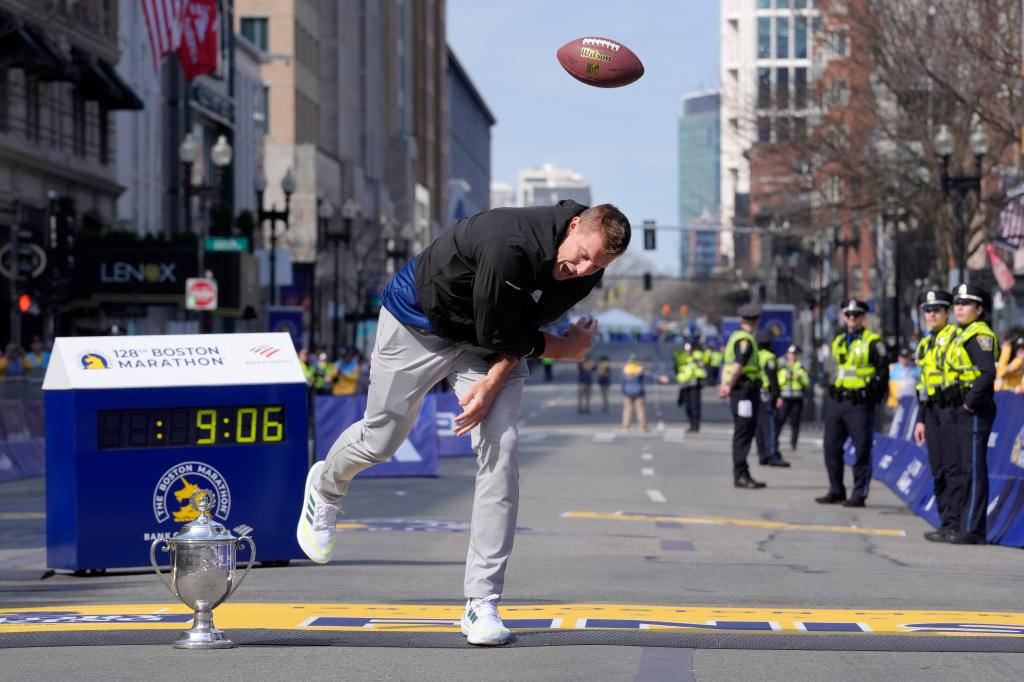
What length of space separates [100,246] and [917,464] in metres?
26.4

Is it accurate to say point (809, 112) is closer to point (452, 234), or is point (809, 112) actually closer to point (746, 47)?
point (452, 234)

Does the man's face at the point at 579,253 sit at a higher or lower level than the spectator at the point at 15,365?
higher

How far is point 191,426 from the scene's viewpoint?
10.9 metres

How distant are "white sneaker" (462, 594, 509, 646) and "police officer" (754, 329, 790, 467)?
18604 millimetres

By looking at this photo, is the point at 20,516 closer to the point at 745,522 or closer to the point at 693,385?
the point at 745,522

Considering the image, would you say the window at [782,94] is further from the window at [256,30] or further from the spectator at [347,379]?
the window at [256,30]

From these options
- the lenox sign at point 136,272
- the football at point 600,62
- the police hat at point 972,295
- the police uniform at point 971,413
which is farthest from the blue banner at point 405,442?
the lenox sign at point 136,272

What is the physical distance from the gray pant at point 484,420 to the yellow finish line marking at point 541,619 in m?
0.59

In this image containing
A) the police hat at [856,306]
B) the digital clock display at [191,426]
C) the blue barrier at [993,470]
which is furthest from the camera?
the police hat at [856,306]

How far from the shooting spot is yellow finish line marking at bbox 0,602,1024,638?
8.12m

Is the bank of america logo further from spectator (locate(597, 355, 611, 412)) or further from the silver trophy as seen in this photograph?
spectator (locate(597, 355, 611, 412))

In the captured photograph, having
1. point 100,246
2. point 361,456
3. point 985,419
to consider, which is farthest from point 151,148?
point 361,456

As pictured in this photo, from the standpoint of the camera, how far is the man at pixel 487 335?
7141 mm

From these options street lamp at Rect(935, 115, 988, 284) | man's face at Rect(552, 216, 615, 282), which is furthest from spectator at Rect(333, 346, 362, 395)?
man's face at Rect(552, 216, 615, 282)
